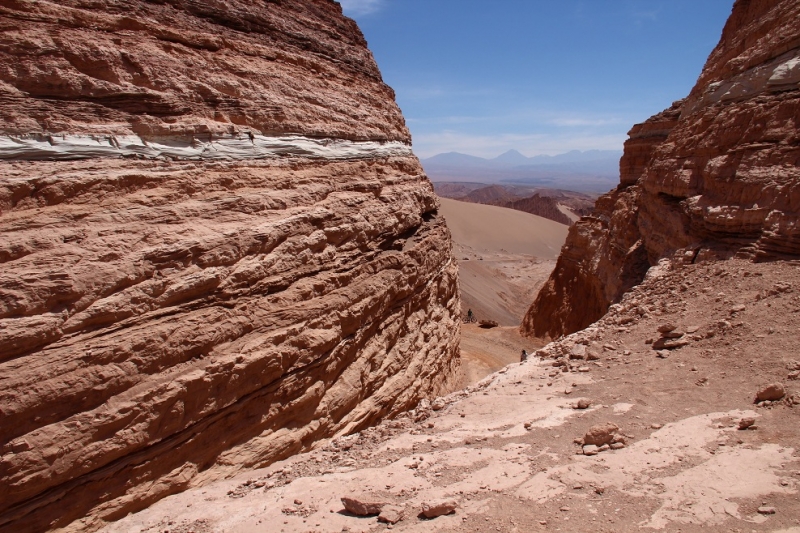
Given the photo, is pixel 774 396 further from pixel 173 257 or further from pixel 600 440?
pixel 173 257

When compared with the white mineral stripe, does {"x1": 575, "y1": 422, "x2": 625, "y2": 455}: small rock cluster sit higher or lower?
lower

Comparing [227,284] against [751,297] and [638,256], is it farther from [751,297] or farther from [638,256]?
[638,256]

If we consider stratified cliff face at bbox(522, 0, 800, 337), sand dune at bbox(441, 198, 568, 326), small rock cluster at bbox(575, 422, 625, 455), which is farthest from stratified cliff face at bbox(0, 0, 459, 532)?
sand dune at bbox(441, 198, 568, 326)

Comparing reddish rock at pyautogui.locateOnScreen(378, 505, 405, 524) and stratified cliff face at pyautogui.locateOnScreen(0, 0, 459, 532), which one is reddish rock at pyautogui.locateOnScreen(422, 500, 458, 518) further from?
stratified cliff face at pyautogui.locateOnScreen(0, 0, 459, 532)

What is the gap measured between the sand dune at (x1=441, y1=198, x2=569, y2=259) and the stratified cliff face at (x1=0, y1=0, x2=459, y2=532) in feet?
→ 126

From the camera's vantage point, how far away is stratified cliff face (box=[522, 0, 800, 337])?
7375 mm

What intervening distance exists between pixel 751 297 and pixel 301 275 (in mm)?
5724

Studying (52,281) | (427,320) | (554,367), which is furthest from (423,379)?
(52,281)

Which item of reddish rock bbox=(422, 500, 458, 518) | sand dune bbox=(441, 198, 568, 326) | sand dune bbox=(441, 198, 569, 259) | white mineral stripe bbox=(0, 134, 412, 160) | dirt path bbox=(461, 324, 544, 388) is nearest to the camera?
reddish rock bbox=(422, 500, 458, 518)

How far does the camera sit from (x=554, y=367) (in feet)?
20.2

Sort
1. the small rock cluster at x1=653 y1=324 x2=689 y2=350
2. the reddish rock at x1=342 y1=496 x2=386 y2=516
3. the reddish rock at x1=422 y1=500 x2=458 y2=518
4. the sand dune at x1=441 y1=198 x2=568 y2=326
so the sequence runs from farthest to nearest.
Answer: the sand dune at x1=441 y1=198 x2=568 y2=326 → the small rock cluster at x1=653 y1=324 x2=689 y2=350 → the reddish rock at x1=342 y1=496 x2=386 y2=516 → the reddish rock at x1=422 y1=500 x2=458 y2=518

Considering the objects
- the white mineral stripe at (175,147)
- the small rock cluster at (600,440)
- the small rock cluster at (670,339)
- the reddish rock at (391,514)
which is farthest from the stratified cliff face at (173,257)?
the small rock cluster at (670,339)

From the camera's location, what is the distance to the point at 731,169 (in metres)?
8.31

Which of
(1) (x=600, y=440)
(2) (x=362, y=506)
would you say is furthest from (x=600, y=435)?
(2) (x=362, y=506)
